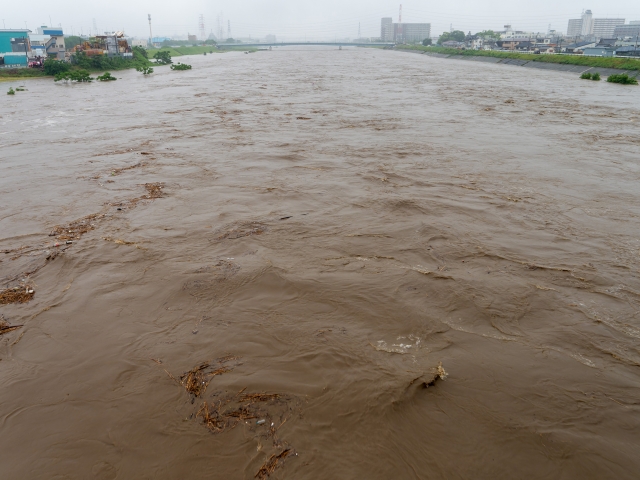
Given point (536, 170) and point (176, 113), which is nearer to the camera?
point (536, 170)

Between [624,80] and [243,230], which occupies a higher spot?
[624,80]

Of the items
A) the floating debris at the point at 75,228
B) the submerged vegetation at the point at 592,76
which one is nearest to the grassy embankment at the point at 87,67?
the floating debris at the point at 75,228

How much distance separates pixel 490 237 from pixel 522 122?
37.9ft

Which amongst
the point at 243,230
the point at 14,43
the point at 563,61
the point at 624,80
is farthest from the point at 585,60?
the point at 14,43

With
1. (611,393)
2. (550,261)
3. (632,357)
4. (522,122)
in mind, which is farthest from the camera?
(522,122)

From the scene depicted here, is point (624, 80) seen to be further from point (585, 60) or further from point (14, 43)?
point (14, 43)

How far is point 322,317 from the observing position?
4.74 metres

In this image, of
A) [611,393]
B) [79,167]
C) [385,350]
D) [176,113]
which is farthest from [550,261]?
[176,113]

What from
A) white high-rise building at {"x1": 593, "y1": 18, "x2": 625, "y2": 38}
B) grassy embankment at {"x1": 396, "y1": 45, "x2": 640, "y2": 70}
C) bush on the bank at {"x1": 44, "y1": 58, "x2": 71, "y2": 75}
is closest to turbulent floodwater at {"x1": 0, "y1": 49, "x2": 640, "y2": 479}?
grassy embankment at {"x1": 396, "y1": 45, "x2": 640, "y2": 70}

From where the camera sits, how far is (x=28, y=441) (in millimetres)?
3314

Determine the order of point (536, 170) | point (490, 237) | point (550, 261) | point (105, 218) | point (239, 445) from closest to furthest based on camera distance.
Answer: point (239, 445) → point (550, 261) → point (490, 237) → point (105, 218) → point (536, 170)

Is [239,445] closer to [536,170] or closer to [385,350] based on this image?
[385,350]

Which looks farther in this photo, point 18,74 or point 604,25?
point 604,25

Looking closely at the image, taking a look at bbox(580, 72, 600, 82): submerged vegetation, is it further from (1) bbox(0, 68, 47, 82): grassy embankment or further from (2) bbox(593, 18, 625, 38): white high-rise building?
(2) bbox(593, 18, 625, 38): white high-rise building
